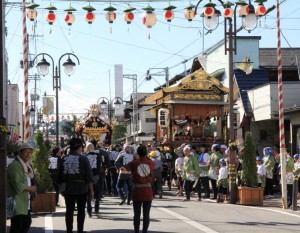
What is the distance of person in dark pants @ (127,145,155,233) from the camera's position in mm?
11023

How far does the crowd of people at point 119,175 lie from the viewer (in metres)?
9.05

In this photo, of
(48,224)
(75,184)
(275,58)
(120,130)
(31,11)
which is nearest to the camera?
(75,184)

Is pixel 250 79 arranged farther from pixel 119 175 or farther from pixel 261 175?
pixel 119 175

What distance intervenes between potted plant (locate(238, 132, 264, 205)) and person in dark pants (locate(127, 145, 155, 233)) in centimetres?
792

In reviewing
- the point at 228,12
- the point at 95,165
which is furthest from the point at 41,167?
the point at 228,12

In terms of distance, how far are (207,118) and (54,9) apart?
41.8ft

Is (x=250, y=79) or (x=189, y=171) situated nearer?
(x=189, y=171)

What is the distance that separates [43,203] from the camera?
1595cm

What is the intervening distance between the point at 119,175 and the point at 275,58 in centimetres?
2295

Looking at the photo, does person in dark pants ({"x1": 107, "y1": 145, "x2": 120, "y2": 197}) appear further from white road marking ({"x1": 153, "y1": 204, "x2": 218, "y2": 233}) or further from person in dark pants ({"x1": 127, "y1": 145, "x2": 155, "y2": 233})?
person in dark pants ({"x1": 127, "y1": 145, "x2": 155, "y2": 233})

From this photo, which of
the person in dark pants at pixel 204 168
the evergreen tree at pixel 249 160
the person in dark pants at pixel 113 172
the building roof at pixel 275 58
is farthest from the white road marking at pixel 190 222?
the building roof at pixel 275 58

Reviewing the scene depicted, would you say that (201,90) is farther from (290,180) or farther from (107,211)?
(107,211)

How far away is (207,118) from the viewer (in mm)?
29672

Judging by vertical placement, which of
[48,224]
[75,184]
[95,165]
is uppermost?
[95,165]
